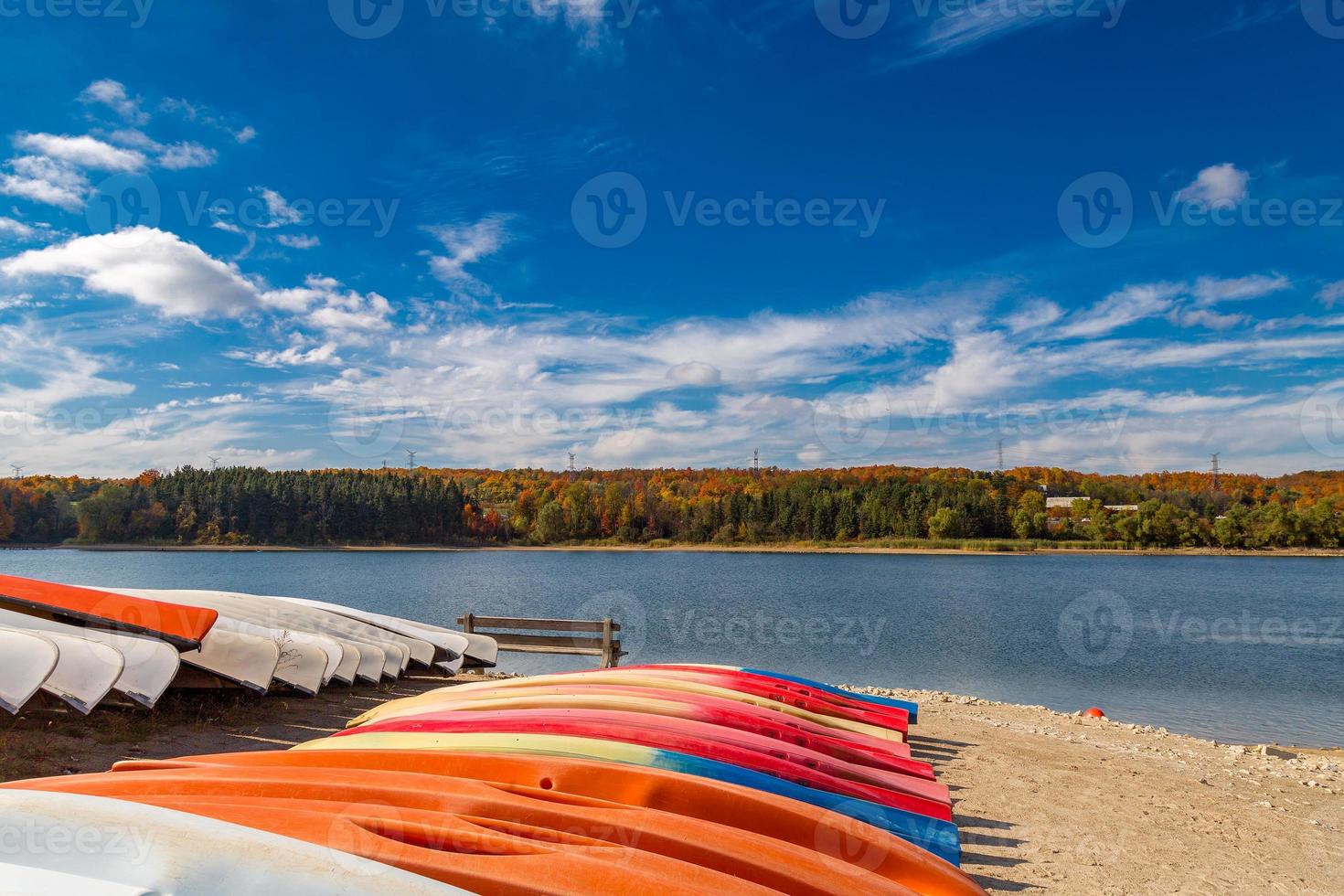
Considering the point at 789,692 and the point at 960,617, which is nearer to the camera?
the point at 789,692

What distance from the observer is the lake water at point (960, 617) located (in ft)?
49.4

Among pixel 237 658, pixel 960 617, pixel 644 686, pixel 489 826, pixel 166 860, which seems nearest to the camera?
pixel 166 860

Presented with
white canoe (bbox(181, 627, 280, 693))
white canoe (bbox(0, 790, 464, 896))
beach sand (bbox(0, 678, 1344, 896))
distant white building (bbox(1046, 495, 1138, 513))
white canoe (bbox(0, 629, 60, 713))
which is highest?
distant white building (bbox(1046, 495, 1138, 513))

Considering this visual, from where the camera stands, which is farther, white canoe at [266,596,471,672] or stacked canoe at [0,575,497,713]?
white canoe at [266,596,471,672]

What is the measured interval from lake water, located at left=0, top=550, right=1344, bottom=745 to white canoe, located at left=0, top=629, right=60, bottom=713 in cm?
1098

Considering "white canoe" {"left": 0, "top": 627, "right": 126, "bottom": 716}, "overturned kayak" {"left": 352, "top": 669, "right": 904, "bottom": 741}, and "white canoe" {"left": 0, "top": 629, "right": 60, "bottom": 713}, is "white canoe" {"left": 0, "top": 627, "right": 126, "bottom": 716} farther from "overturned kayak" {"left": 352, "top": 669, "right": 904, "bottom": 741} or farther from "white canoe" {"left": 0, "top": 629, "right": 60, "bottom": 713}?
"overturned kayak" {"left": 352, "top": 669, "right": 904, "bottom": 741}

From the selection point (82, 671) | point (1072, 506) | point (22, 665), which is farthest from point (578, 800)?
point (1072, 506)

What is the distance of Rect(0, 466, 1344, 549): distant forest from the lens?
229 feet

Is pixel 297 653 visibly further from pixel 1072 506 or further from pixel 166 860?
pixel 1072 506

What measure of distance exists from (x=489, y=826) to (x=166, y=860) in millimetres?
868

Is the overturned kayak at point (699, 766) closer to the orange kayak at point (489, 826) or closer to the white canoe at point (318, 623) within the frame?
the orange kayak at point (489, 826)

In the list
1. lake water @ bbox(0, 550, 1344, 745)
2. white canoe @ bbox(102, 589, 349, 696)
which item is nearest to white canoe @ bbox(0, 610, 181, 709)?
white canoe @ bbox(102, 589, 349, 696)

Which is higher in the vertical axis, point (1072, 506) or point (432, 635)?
point (1072, 506)

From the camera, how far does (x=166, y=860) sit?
1.91 m
